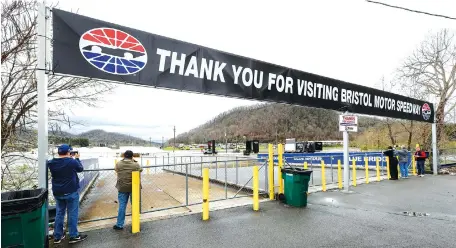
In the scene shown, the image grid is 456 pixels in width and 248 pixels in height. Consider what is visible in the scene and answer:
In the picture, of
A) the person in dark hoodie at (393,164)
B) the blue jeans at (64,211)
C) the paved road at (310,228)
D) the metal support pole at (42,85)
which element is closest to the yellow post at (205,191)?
the paved road at (310,228)

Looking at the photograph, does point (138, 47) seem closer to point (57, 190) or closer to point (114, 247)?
point (57, 190)

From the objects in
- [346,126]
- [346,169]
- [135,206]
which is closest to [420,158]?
[346,169]

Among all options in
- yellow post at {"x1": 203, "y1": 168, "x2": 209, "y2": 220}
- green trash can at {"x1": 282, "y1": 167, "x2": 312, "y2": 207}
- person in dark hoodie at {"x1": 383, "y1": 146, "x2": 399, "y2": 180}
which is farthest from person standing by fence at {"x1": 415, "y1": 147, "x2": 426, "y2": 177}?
yellow post at {"x1": 203, "y1": 168, "x2": 209, "y2": 220}

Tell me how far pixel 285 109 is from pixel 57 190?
455 feet

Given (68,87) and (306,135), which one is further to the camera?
(306,135)

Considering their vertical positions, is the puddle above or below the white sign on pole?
below

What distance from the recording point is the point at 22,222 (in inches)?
147

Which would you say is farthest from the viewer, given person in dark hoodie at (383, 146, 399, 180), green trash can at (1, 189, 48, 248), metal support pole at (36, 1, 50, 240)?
person in dark hoodie at (383, 146, 399, 180)

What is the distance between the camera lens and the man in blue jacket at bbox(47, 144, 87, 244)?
4.82 metres

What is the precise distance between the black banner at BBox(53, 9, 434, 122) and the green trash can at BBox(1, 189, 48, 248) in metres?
2.58

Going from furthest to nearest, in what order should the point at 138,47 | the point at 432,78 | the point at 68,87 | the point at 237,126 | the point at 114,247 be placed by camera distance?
the point at 237,126, the point at 432,78, the point at 68,87, the point at 138,47, the point at 114,247

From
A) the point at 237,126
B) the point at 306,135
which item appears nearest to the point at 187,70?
the point at 306,135

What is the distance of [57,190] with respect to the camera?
4797 millimetres

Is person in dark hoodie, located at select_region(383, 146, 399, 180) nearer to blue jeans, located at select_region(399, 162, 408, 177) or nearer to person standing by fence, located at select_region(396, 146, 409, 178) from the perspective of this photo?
person standing by fence, located at select_region(396, 146, 409, 178)
